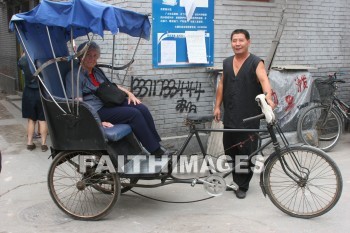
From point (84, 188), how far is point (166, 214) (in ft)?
2.87

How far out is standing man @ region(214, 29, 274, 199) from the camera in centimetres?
457

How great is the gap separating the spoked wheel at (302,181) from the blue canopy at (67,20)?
78.5 inches

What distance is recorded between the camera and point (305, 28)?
7637mm

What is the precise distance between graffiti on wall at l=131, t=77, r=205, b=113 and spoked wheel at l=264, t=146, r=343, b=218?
2453 millimetres

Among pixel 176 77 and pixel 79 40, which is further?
pixel 79 40

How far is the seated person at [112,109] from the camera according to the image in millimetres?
4289

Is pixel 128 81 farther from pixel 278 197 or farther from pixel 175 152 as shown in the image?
pixel 278 197

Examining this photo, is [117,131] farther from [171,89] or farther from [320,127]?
[320,127]

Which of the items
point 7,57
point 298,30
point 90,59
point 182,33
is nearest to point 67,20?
point 90,59

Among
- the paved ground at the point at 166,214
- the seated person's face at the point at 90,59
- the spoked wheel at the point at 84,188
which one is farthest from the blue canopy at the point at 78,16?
the paved ground at the point at 166,214

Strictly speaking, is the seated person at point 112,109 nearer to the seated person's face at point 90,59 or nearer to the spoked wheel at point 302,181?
the seated person's face at point 90,59

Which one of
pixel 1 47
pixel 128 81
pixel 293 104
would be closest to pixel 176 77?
pixel 128 81

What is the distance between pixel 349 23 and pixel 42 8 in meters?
6.43

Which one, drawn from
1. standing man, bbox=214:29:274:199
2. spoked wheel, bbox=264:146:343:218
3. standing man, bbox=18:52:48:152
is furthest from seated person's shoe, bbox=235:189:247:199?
standing man, bbox=18:52:48:152
